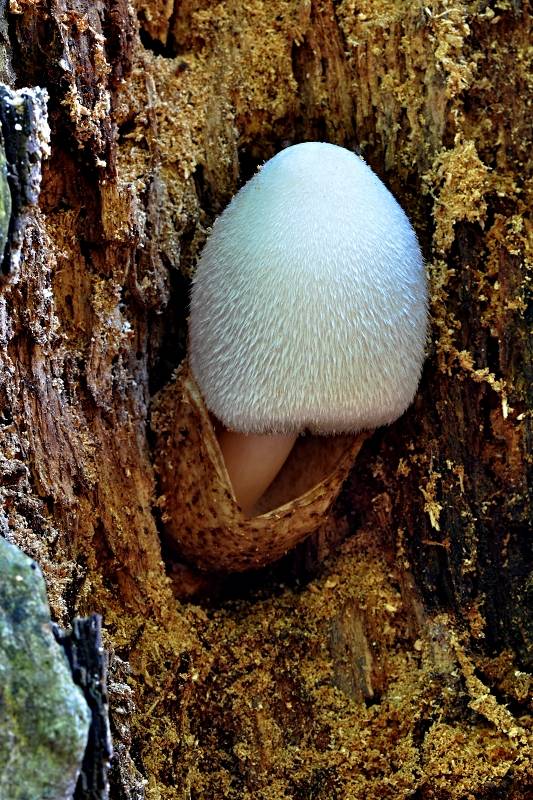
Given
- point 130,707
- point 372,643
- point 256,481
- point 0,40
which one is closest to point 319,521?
point 256,481

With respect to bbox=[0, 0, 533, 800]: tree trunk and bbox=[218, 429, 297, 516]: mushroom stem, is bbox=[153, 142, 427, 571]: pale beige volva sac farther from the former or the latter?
bbox=[0, 0, 533, 800]: tree trunk

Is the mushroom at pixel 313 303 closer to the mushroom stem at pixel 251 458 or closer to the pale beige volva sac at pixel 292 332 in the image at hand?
the pale beige volva sac at pixel 292 332

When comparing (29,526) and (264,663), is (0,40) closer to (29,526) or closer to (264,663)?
(29,526)

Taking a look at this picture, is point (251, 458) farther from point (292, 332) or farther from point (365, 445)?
point (292, 332)

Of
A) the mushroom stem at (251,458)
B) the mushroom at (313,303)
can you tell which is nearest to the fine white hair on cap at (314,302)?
the mushroom at (313,303)

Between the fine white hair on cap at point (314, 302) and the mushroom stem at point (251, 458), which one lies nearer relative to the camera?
the fine white hair on cap at point (314, 302)

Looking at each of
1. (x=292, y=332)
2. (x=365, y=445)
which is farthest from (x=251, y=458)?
(x=292, y=332)
